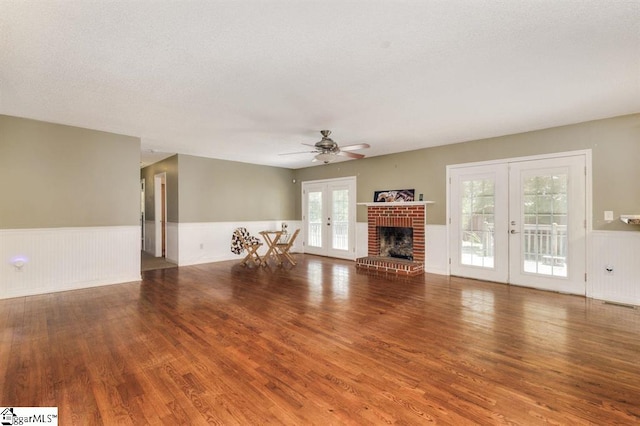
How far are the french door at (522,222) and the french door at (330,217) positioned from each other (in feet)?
7.87

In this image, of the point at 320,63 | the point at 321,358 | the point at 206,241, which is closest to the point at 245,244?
the point at 206,241

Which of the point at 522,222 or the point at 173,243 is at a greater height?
the point at 522,222

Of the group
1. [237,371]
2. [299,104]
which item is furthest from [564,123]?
[237,371]

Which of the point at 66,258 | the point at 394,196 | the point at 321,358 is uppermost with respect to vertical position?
the point at 394,196

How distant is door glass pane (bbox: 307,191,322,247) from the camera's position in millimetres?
7750

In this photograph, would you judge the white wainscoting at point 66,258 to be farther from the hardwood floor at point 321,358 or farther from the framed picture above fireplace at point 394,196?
the framed picture above fireplace at point 394,196

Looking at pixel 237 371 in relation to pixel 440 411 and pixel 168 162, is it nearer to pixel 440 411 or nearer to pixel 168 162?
pixel 440 411

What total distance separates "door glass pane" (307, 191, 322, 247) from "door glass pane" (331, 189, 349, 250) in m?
0.48

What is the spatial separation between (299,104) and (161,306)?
2.95 m

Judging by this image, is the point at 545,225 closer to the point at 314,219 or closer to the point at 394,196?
the point at 394,196

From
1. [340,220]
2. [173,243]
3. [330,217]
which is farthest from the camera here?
[330,217]

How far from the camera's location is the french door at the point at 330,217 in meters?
7.02

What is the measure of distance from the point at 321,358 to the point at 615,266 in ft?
13.6

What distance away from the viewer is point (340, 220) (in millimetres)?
7230
